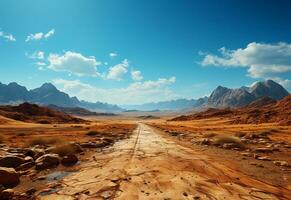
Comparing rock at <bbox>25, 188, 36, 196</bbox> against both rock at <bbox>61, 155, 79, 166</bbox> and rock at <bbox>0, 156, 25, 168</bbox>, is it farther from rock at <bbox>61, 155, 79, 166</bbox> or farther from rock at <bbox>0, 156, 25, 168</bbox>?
rock at <bbox>61, 155, 79, 166</bbox>

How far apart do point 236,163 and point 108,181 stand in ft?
25.6

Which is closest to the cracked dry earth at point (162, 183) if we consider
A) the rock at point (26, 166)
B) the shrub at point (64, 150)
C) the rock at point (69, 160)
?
the rock at point (69, 160)

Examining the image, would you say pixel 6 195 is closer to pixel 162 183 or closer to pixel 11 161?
pixel 11 161

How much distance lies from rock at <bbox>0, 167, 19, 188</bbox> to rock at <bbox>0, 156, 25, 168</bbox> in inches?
104

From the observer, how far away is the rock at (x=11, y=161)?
480 inches

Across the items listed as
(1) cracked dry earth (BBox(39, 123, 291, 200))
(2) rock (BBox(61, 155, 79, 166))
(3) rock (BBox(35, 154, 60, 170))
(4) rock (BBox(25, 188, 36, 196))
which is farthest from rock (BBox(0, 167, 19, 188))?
(2) rock (BBox(61, 155, 79, 166))

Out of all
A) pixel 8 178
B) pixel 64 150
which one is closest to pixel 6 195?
pixel 8 178

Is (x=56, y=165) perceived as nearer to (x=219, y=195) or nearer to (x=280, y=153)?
(x=219, y=195)

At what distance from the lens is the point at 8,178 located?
9664 mm

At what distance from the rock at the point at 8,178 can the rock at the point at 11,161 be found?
2647mm

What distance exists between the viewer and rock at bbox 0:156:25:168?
12.2m

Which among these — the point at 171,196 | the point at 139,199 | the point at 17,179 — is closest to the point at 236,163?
the point at 171,196

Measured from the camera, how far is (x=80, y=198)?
801 centimetres

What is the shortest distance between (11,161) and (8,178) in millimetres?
3137
